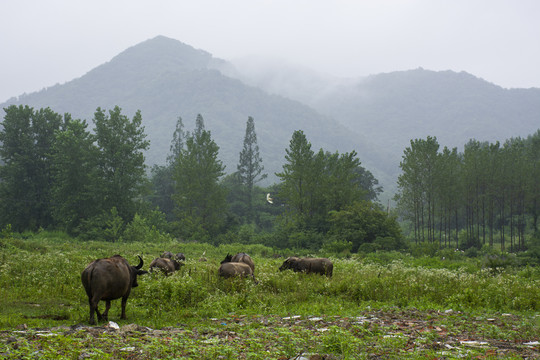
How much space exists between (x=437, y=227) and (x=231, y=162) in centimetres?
12720

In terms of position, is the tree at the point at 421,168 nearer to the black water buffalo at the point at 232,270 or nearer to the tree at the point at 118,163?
the tree at the point at 118,163

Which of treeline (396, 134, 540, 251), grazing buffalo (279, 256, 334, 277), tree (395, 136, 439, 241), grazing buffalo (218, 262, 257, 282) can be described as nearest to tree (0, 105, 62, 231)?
grazing buffalo (279, 256, 334, 277)

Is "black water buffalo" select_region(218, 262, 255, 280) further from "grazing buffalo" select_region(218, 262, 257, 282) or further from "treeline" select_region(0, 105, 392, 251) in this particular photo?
"treeline" select_region(0, 105, 392, 251)

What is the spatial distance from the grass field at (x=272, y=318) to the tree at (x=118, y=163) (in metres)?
28.8

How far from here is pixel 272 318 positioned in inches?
405

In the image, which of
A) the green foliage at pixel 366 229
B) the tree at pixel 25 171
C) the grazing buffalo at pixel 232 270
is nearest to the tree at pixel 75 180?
the tree at pixel 25 171

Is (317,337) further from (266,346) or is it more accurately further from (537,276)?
(537,276)

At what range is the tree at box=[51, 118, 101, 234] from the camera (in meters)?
47.2

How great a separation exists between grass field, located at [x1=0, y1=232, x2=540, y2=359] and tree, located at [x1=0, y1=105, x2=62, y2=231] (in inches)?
1359

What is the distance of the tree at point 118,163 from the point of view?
48.2 meters

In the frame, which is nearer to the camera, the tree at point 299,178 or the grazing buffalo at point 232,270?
the grazing buffalo at point 232,270

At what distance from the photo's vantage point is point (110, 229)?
44344 mm

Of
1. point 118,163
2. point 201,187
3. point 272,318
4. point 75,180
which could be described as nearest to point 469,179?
point 201,187

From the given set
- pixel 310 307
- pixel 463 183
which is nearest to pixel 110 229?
pixel 310 307
